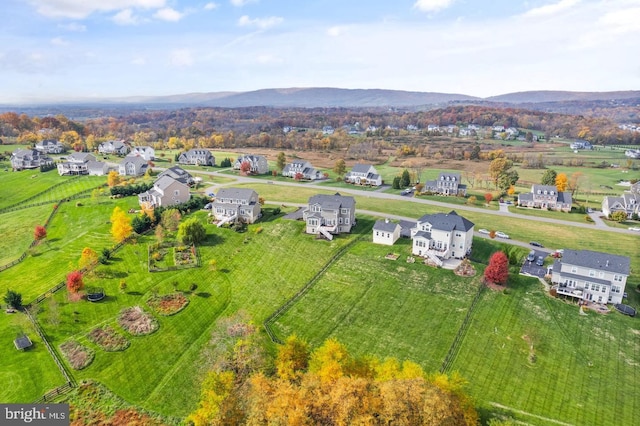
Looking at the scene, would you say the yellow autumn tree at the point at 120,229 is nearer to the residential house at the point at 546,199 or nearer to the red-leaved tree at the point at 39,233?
the red-leaved tree at the point at 39,233

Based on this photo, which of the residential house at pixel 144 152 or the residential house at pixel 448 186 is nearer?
the residential house at pixel 448 186

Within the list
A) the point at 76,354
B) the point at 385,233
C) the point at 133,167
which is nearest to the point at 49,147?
the point at 133,167

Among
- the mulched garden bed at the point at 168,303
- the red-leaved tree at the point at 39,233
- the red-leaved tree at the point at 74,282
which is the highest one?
the red-leaved tree at the point at 39,233

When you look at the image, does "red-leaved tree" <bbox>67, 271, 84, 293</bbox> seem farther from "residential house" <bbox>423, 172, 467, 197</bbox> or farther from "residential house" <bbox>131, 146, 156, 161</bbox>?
"residential house" <bbox>131, 146, 156, 161</bbox>

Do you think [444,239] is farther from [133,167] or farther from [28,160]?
[28,160]

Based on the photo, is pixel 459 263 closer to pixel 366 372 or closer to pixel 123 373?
pixel 366 372

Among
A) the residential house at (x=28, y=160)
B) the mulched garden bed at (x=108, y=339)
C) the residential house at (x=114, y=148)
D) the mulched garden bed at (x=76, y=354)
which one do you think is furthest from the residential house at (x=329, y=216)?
the residential house at (x=114, y=148)

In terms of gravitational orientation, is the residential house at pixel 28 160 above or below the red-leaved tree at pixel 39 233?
above
